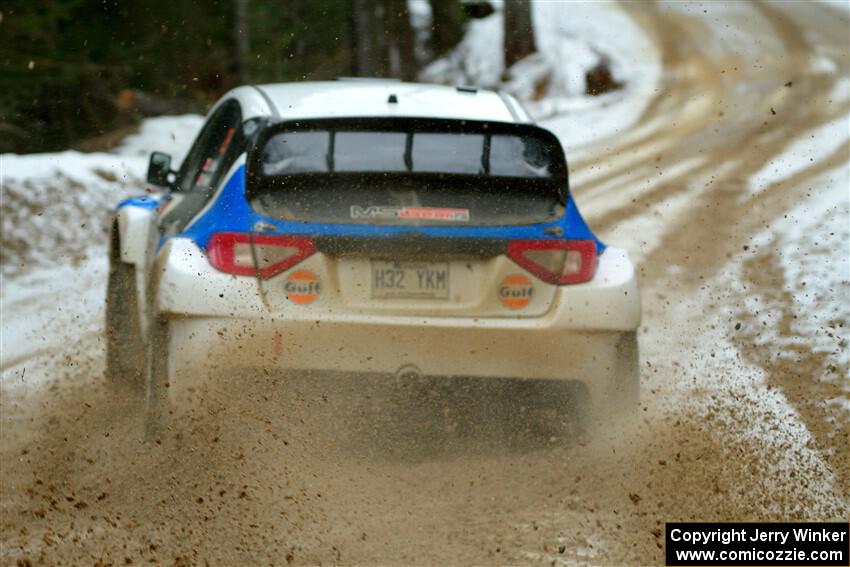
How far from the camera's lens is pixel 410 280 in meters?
5.41

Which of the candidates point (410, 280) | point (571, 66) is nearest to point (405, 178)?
point (410, 280)

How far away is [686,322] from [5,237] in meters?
6.26

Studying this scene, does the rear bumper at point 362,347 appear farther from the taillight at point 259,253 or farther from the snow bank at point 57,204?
the snow bank at point 57,204

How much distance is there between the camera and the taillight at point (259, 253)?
17.5ft

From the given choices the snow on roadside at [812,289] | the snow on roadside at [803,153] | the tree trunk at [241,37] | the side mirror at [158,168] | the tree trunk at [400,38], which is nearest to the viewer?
the side mirror at [158,168]

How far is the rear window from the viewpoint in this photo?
212 inches

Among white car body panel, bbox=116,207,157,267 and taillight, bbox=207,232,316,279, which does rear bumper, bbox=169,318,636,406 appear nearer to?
taillight, bbox=207,232,316,279

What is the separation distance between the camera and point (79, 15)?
18391mm

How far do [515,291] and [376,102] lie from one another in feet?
3.68

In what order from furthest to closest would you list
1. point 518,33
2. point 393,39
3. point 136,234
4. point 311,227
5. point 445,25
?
point 445,25 < point 393,39 < point 518,33 < point 136,234 < point 311,227

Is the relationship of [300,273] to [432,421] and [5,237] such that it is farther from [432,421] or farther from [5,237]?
[5,237]

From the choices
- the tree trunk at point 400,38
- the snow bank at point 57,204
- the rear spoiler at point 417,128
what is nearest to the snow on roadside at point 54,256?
the snow bank at point 57,204

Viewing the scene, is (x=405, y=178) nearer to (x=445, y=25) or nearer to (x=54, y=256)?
(x=54, y=256)

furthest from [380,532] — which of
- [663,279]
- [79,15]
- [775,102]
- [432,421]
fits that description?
[775,102]
